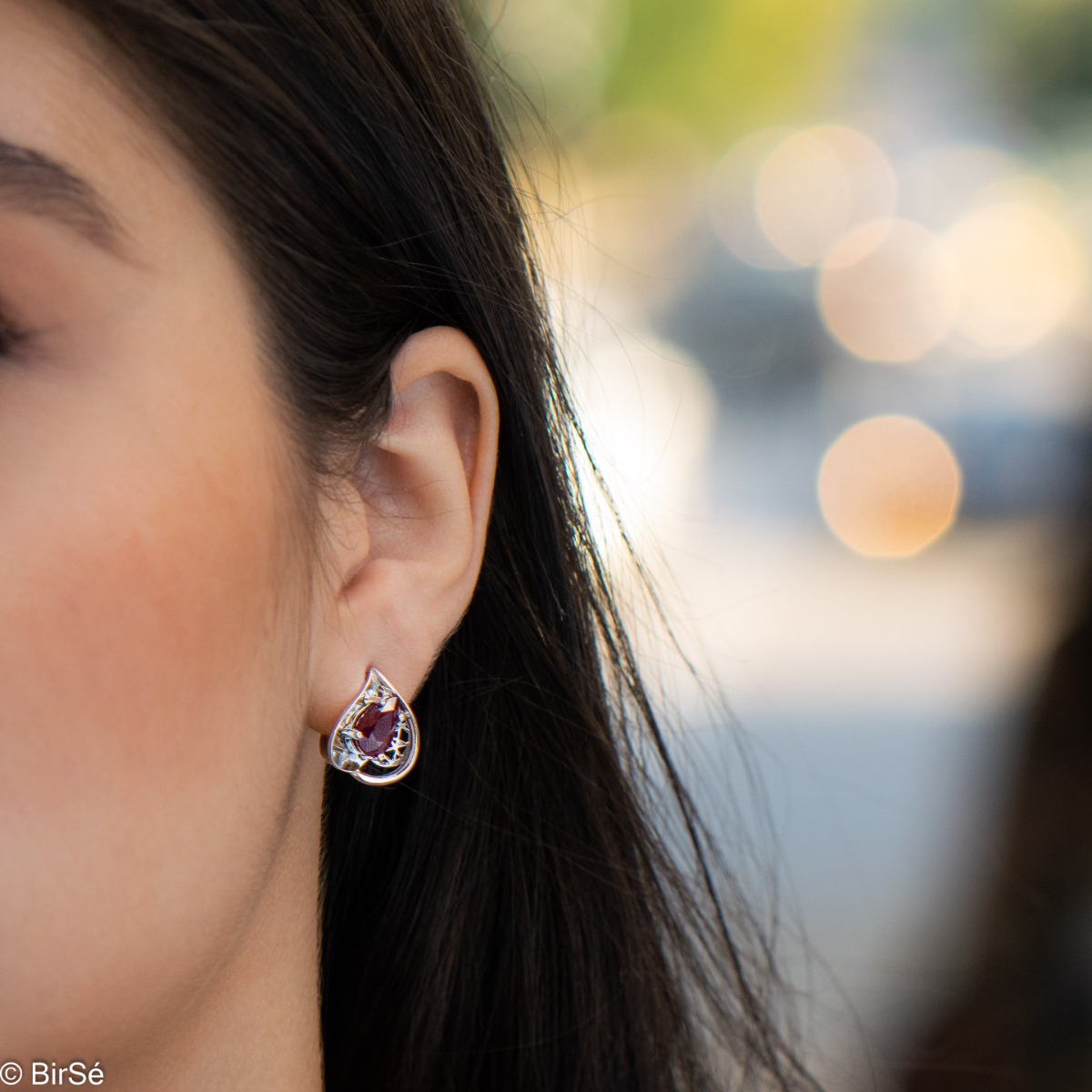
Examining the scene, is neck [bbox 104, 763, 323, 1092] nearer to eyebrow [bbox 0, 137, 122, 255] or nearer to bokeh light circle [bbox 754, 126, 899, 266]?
eyebrow [bbox 0, 137, 122, 255]

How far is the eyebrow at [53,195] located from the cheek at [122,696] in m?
0.11

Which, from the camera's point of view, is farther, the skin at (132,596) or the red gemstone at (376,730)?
the red gemstone at (376,730)

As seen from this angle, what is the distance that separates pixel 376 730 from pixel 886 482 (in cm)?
775

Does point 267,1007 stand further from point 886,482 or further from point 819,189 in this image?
point 819,189

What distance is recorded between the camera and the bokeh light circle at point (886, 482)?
805cm

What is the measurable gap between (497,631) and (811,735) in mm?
4643

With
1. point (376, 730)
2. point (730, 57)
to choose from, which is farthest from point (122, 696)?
point (730, 57)

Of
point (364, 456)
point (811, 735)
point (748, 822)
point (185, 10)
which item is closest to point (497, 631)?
point (364, 456)

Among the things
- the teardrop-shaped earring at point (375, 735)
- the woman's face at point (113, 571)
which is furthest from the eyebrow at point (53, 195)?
the teardrop-shaped earring at point (375, 735)

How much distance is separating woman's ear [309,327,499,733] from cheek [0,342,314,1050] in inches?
4.0

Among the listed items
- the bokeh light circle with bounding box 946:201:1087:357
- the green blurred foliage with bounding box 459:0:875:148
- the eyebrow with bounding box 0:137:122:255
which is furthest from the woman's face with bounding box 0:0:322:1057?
the bokeh light circle with bounding box 946:201:1087:357

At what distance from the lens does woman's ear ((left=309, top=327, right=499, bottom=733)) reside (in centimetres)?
114

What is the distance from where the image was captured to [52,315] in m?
0.97

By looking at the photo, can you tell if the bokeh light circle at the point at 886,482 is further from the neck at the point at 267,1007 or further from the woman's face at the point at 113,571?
the woman's face at the point at 113,571
